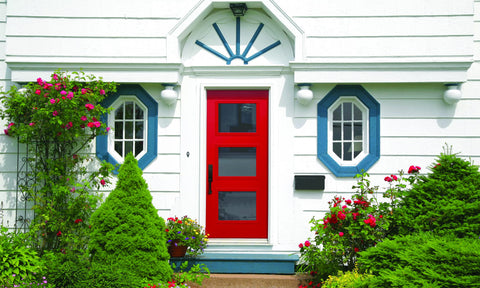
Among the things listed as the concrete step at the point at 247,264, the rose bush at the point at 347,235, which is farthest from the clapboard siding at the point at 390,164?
the concrete step at the point at 247,264

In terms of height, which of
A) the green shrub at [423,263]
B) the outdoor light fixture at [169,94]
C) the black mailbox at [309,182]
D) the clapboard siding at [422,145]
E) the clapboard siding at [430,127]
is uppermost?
the outdoor light fixture at [169,94]

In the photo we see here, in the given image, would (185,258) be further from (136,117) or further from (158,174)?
(136,117)

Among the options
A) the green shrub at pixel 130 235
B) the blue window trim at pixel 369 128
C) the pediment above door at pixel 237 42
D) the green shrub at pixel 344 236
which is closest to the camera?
the green shrub at pixel 130 235

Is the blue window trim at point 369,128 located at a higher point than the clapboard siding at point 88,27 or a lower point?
lower

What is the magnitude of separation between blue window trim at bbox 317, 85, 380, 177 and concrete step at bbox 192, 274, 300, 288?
1.60 metres

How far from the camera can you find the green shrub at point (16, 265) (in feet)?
15.7

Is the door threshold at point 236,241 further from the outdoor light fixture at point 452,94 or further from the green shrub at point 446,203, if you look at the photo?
the outdoor light fixture at point 452,94

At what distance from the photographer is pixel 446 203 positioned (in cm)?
483

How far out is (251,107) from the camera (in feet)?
20.7

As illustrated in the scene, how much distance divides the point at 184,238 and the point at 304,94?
2.47 m

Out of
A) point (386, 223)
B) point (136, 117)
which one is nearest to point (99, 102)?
point (136, 117)

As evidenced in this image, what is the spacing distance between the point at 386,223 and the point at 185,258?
2508mm

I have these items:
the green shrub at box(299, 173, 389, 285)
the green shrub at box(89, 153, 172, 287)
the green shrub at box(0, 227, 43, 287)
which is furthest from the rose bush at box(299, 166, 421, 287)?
the green shrub at box(0, 227, 43, 287)

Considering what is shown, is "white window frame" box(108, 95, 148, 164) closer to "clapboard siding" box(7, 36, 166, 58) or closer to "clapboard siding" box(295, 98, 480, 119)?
"clapboard siding" box(7, 36, 166, 58)
